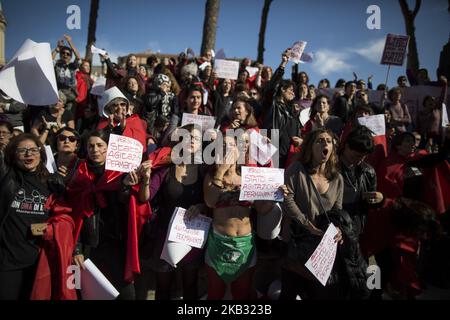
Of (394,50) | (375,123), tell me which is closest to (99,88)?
(375,123)

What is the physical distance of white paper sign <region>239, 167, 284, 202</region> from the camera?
2688mm

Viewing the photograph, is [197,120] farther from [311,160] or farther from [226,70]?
[226,70]

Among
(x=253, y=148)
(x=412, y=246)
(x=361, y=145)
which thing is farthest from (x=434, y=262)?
(x=253, y=148)

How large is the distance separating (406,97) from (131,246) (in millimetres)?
8233

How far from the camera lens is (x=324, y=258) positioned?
104 inches

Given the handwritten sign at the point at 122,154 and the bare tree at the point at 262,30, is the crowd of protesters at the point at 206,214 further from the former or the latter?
the bare tree at the point at 262,30

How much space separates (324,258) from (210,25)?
30.0ft

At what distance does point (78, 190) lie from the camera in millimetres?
2855

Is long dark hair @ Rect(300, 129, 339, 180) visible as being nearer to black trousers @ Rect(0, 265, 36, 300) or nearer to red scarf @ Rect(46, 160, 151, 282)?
red scarf @ Rect(46, 160, 151, 282)

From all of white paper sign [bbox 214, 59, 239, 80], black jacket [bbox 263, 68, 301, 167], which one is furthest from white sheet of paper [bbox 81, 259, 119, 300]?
white paper sign [bbox 214, 59, 239, 80]

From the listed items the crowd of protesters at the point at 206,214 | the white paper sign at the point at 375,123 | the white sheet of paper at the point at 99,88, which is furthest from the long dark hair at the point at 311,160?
the white sheet of paper at the point at 99,88

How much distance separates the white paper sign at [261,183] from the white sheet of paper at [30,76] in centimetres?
251

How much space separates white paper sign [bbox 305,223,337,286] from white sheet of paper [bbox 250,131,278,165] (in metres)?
1.11
